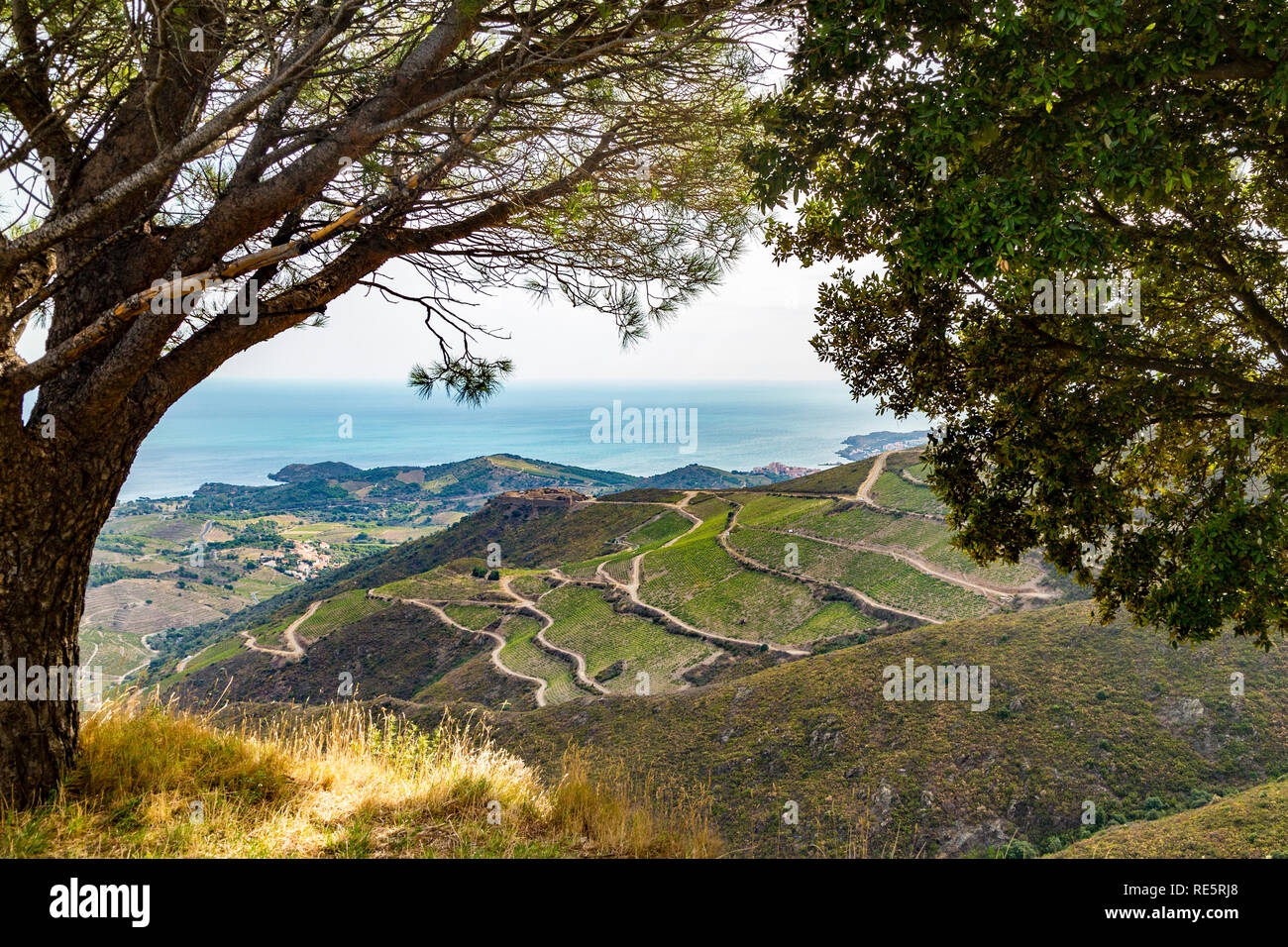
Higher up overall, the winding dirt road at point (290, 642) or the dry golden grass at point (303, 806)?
the dry golden grass at point (303, 806)

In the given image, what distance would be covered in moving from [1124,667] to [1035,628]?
3645mm

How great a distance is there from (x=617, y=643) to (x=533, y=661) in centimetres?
581

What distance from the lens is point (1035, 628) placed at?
92.6 ft

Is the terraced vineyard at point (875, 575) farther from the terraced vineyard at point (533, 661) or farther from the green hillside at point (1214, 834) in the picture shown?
the green hillside at point (1214, 834)

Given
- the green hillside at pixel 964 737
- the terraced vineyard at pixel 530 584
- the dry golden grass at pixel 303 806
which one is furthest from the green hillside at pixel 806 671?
the dry golden grass at pixel 303 806

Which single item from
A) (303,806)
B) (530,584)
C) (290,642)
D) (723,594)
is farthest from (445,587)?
(303,806)

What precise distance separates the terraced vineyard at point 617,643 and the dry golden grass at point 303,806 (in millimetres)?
28564

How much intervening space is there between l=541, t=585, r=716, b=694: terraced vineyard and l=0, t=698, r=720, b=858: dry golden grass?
93.7 ft

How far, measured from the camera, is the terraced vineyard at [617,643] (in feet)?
121

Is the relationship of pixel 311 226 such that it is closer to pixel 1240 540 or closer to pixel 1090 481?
pixel 1090 481

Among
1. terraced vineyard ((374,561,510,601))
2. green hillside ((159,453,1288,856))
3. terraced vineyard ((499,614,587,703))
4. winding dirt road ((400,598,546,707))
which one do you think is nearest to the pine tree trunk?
green hillside ((159,453,1288,856))

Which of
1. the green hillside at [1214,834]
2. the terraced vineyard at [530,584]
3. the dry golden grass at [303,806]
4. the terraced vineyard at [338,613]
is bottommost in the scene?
the terraced vineyard at [338,613]

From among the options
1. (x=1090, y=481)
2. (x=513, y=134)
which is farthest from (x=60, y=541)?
(x=1090, y=481)

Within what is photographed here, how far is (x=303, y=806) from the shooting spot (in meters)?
4.33
